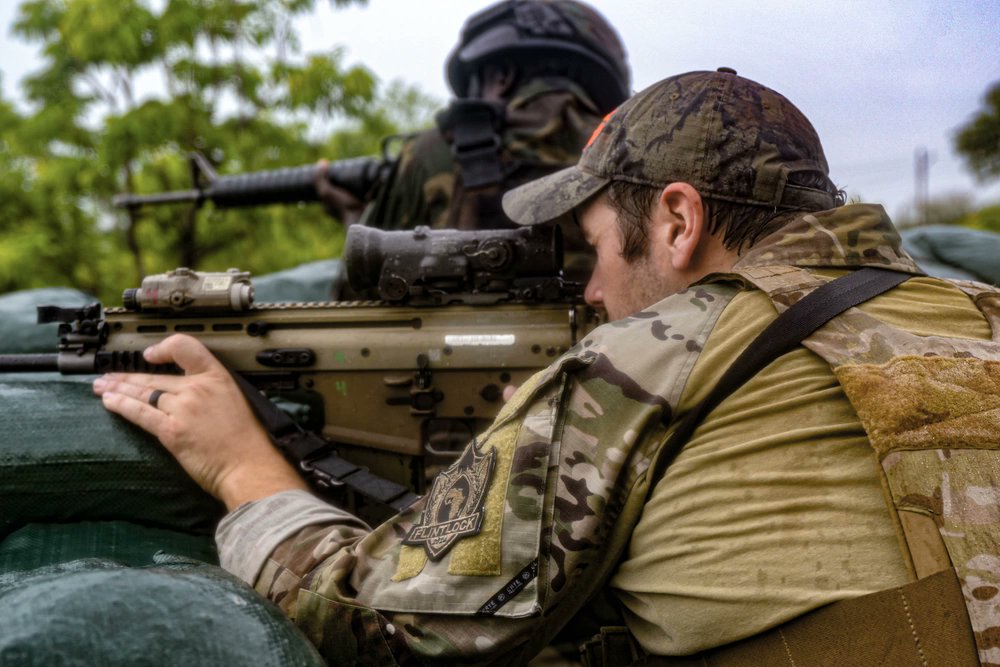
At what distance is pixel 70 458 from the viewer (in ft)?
6.24

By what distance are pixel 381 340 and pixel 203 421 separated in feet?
1.55

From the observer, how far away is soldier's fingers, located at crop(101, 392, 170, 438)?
190 cm

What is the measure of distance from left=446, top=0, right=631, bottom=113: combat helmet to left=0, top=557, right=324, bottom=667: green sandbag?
2.60 meters

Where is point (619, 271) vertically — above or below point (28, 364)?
above

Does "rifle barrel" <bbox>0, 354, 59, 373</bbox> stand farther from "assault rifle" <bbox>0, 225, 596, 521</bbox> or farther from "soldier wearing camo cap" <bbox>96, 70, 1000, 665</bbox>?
"soldier wearing camo cap" <bbox>96, 70, 1000, 665</bbox>

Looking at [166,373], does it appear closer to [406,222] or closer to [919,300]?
[406,222]

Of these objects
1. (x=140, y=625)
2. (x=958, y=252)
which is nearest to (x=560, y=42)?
(x=958, y=252)

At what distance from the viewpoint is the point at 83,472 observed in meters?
1.90

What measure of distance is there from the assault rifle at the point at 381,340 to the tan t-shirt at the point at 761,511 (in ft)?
2.75

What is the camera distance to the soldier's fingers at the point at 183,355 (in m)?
2.07

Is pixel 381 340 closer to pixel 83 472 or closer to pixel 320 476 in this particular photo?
pixel 320 476

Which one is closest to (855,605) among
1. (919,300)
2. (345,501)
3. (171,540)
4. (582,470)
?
(582,470)

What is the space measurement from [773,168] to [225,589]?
1062 mm

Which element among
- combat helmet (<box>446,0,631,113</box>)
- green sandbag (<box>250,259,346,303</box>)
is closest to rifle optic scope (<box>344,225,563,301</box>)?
green sandbag (<box>250,259,346,303</box>)
